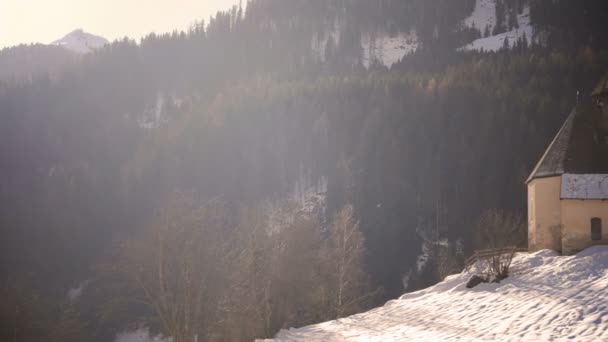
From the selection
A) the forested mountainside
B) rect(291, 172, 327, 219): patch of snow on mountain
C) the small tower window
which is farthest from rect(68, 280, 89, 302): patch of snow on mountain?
the small tower window

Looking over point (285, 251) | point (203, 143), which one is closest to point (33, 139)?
point (203, 143)

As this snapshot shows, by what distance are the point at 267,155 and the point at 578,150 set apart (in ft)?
189

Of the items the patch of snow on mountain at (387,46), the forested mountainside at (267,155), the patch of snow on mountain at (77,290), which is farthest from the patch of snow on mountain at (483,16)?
the patch of snow on mountain at (77,290)

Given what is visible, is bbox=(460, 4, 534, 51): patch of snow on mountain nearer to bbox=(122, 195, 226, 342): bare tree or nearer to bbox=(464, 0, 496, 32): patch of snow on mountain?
bbox=(464, 0, 496, 32): patch of snow on mountain

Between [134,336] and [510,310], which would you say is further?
[134,336]

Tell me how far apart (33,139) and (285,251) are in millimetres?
95704

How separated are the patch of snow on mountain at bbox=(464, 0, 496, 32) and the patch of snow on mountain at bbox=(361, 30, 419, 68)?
1346 cm

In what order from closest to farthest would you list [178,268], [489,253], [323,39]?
[178,268]
[489,253]
[323,39]

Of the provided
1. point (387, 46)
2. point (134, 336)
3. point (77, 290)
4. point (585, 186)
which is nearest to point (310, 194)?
point (134, 336)

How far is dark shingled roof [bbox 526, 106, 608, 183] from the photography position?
90.9 ft

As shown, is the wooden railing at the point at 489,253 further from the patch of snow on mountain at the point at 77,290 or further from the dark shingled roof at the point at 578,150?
the patch of snow on mountain at the point at 77,290

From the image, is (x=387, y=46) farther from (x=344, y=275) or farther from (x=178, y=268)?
(x=178, y=268)

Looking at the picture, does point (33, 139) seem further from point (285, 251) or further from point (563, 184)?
point (563, 184)

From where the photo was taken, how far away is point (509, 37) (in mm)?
122312
